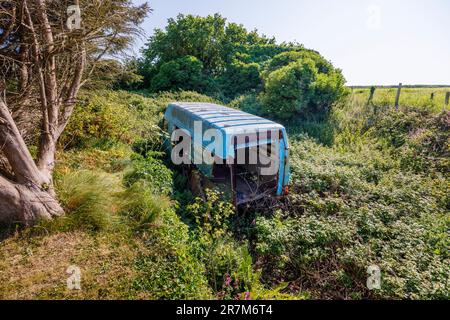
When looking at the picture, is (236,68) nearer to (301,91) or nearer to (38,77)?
(301,91)

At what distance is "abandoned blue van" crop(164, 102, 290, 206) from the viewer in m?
5.34

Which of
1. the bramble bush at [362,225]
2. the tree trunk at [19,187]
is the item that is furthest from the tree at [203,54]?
the tree trunk at [19,187]

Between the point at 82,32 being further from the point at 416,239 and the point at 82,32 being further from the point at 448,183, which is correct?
the point at 448,183

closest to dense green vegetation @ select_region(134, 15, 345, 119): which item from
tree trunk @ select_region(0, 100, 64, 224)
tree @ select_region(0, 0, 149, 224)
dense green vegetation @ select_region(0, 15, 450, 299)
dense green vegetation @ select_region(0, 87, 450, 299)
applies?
dense green vegetation @ select_region(0, 15, 450, 299)

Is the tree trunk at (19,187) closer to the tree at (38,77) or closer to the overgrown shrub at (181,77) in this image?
the tree at (38,77)

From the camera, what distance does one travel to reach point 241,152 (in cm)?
725

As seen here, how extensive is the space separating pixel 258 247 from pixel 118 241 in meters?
2.64

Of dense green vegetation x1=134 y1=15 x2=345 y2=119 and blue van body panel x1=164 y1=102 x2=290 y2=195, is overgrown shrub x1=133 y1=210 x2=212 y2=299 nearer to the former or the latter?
blue van body panel x1=164 y1=102 x2=290 y2=195

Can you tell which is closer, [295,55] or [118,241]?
[118,241]

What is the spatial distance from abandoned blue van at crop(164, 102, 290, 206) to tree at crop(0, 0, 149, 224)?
10.1 ft

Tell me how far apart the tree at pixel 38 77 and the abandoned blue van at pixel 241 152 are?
3091mm
